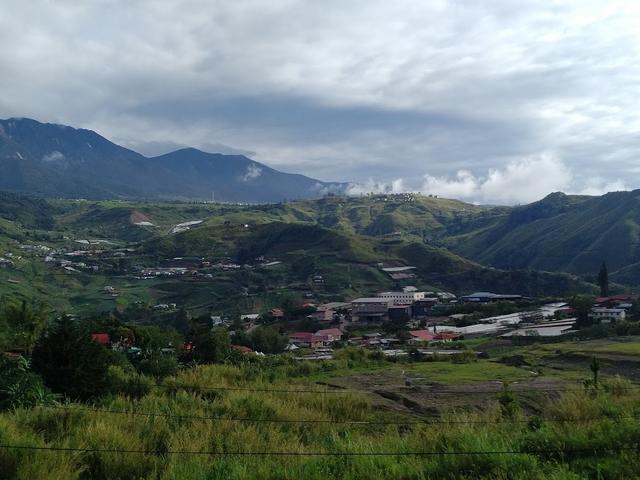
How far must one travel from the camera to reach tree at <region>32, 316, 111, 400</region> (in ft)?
40.6

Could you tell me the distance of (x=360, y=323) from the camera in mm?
82875

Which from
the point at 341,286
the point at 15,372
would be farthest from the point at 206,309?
the point at 15,372

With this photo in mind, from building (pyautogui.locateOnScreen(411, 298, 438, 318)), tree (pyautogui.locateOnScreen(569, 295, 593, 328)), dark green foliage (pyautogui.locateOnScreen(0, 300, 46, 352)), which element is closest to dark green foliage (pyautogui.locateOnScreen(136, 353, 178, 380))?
dark green foliage (pyautogui.locateOnScreen(0, 300, 46, 352))

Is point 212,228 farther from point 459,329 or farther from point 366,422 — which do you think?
point 366,422

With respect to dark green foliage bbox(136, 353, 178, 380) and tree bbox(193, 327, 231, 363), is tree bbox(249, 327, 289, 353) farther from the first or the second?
dark green foliage bbox(136, 353, 178, 380)

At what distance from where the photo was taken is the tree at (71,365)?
1237cm

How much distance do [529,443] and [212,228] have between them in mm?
174460

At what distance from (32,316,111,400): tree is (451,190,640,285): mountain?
12354 cm

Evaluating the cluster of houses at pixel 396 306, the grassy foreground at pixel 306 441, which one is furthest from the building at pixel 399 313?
the grassy foreground at pixel 306 441

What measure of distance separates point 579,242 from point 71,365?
16576 centimetres

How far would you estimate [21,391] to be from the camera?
10312 millimetres

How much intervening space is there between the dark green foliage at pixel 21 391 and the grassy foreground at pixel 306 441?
104cm

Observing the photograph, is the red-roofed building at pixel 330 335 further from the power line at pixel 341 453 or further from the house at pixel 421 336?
the power line at pixel 341 453

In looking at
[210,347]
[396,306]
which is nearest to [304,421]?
[210,347]
